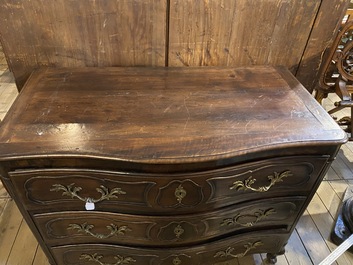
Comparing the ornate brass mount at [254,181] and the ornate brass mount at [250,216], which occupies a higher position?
the ornate brass mount at [254,181]

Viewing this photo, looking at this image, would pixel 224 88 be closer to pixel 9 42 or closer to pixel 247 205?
pixel 247 205

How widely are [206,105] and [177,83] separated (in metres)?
0.16

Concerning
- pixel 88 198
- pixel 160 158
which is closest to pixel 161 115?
pixel 160 158

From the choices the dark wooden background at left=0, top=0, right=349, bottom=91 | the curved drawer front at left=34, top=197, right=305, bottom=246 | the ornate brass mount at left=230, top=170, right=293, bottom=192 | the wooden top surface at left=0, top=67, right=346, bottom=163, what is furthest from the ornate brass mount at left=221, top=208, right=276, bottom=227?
the dark wooden background at left=0, top=0, right=349, bottom=91

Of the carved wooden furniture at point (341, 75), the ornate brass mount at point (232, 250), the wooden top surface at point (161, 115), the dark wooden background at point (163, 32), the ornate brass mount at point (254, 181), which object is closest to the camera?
the wooden top surface at point (161, 115)

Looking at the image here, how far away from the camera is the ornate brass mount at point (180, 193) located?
0.74m

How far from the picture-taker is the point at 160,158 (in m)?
0.65

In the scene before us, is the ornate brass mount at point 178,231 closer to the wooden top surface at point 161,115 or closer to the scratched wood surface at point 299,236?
the wooden top surface at point 161,115

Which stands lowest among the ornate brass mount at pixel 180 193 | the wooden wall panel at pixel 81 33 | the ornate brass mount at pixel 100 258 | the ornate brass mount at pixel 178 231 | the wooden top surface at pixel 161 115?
the ornate brass mount at pixel 100 258

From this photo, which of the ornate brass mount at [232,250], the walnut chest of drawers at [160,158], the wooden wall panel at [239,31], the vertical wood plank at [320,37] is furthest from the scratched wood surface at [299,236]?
the wooden wall panel at [239,31]

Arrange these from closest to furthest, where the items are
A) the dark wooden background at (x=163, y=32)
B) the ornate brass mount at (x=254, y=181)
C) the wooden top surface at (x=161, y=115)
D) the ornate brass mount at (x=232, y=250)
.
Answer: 1. the wooden top surface at (x=161, y=115)
2. the ornate brass mount at (x=254, y=181)
3. the dark wooden background at (x=163, y=32)
4. the ornate brass mount at (x=232, y=250)

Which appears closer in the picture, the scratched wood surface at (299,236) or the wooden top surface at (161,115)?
the wooden top surface at (161,115)

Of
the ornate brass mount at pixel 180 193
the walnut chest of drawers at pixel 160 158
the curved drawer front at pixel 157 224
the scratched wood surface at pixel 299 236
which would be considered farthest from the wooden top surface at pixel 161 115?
the scratched wood surface at pixel 299 236

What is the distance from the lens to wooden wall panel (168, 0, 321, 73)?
922 millimetres
